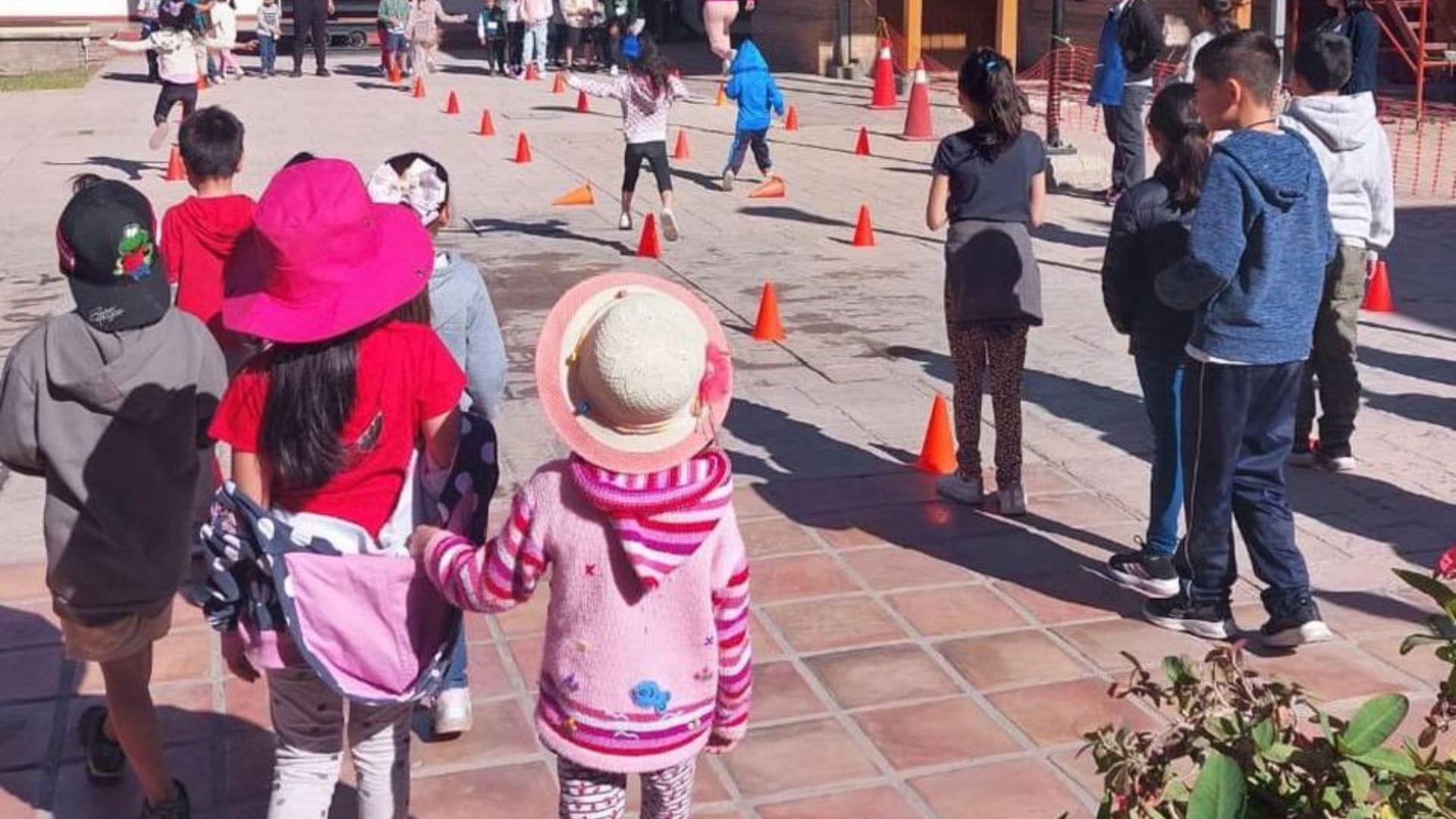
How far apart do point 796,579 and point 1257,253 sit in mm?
1904

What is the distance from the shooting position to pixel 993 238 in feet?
20.2

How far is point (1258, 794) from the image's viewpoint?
2408 millimetres

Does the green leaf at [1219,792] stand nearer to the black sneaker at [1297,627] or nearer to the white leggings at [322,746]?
the white leggings at [322,746]

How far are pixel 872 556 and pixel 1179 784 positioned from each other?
3586mm

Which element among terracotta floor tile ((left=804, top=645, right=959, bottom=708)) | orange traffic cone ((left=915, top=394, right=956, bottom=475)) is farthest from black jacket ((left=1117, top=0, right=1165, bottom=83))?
A: terracotta floor tile ((left=804, top=645, right=959, bottom=708))

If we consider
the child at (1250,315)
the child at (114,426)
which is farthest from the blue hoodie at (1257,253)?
the child at (114,426)

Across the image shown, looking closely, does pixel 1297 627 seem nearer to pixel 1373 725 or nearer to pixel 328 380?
pixel 1373 725

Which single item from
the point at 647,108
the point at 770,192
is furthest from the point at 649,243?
the point at 770,192

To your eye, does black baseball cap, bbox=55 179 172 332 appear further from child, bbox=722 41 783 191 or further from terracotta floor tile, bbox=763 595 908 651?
child, bbox=722 41 783 191

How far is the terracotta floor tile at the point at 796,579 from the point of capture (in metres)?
5.64

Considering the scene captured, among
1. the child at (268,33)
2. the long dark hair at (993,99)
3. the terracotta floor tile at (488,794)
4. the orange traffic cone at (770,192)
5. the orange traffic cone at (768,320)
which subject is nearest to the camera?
the terracotta floor tile at (488,794)

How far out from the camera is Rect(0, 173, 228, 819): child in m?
3.68

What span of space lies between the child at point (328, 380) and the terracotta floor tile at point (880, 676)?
188 cm

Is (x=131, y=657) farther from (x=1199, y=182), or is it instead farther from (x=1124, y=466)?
(x=1124, y=466)
